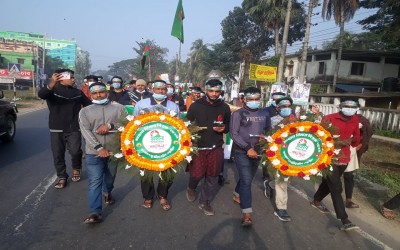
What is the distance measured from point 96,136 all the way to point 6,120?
630 centimetres

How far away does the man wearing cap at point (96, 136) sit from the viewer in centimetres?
418

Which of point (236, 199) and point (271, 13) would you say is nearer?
point (236, 199)

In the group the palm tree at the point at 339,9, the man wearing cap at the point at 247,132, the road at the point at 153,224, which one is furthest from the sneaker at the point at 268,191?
the palm tree at the point at 339,9

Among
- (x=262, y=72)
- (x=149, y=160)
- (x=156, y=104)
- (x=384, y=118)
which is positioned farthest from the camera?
(x=262, y=72)

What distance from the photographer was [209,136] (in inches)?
186

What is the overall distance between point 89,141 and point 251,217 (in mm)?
2597

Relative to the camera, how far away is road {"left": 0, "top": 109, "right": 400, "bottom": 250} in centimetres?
380

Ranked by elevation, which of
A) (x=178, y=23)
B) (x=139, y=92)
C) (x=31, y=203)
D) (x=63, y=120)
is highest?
(x=178, y=23)

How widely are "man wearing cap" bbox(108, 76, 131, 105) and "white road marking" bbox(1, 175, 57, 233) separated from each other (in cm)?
283

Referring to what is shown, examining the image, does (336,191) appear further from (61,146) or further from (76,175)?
(61,146)

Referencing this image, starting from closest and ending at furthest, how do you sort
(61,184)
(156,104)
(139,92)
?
(156,104)
(61,184)
(139,92)

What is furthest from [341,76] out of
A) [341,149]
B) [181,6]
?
[341,149]

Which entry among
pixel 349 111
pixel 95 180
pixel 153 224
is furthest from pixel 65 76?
pixel 349 111

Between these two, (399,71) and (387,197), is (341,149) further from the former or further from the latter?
(399,71)
